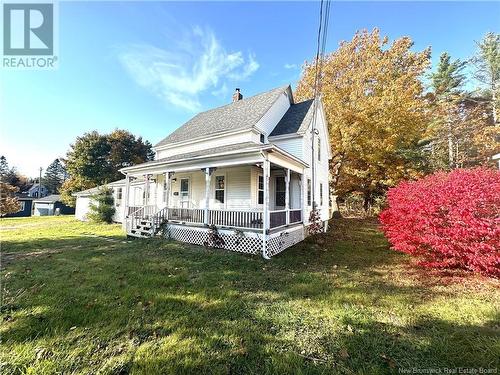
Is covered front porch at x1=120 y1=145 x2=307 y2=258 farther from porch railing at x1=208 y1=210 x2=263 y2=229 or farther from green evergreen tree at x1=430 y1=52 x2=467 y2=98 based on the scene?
green evergreen tree at x1=430 y1=52 x2=467 y2=98

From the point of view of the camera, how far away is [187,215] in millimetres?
10648

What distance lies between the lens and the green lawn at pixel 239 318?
2.79 metres

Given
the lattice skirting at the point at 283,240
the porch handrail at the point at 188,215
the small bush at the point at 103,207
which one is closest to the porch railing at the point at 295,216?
the lattice skirting at the point at 283,240

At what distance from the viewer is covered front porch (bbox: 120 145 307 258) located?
8734 millimetres

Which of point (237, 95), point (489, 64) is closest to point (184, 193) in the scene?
point (237, 95)

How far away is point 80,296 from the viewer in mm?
4543

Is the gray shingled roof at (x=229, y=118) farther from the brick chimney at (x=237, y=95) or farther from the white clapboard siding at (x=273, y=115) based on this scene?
the brick chimney at (x=237, y=95)

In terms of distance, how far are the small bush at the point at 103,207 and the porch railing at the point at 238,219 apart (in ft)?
43.2

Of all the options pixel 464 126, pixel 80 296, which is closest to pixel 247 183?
pixel 80 296

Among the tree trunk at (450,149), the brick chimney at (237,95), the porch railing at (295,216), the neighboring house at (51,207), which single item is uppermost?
the brick chimney at (237,95)

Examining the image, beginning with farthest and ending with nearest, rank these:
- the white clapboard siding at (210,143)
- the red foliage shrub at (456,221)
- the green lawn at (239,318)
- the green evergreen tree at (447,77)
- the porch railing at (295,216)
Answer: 1. the green evergreen tree at (447,77)
2. the white clapboard siding at (210,143)
3. the porch railing at (295,216)
4. the red foliage shrub at (456,221)
5. the green lawn at (239,318)

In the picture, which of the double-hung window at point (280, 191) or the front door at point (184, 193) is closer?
the double-hung window at point (280, 191)

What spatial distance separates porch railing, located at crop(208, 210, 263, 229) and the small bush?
13157 mm

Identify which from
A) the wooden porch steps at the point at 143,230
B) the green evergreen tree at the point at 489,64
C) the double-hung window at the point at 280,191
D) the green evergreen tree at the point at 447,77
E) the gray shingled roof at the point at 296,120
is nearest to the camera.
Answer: the wooden porch steps at the point at 143,230
